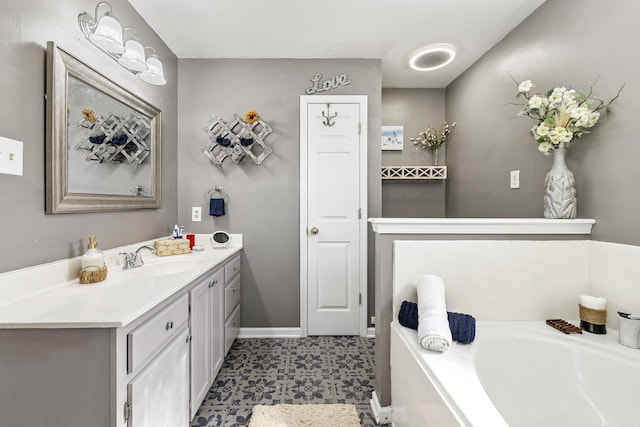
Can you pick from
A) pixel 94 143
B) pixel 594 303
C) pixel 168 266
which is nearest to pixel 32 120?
pixel 94 143

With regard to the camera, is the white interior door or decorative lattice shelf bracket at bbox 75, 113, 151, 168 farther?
the white interior door

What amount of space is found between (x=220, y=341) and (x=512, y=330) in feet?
5.64

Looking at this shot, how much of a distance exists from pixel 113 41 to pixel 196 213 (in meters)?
1.43

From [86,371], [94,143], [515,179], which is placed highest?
[94,143]

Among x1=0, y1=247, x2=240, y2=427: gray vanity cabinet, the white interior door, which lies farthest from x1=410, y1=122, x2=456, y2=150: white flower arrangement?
x1=0, y1=247, x2=240, y2=427: gray vanity cabinet

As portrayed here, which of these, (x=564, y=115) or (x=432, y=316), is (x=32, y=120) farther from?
(x=564, y=115)

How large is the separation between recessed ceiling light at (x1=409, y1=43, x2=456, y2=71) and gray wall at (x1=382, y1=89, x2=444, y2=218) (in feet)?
1.50

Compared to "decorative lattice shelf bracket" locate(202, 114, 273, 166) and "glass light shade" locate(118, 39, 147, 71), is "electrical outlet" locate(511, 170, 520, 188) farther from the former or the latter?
"glass light shade" locate(118, 39, 147, 71)

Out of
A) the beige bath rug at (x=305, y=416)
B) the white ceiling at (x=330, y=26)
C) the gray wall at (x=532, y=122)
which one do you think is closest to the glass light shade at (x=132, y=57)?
the white ceiling at (x=330, y=26)

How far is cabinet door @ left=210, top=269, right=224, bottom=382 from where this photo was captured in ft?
6.10

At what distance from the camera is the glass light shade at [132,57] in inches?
64.6

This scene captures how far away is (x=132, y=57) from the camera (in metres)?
1.65

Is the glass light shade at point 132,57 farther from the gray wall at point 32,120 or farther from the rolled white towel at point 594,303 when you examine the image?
the rolled white towel at point 594,303

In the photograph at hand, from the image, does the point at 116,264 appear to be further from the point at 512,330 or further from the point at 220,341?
the point at 512,330
